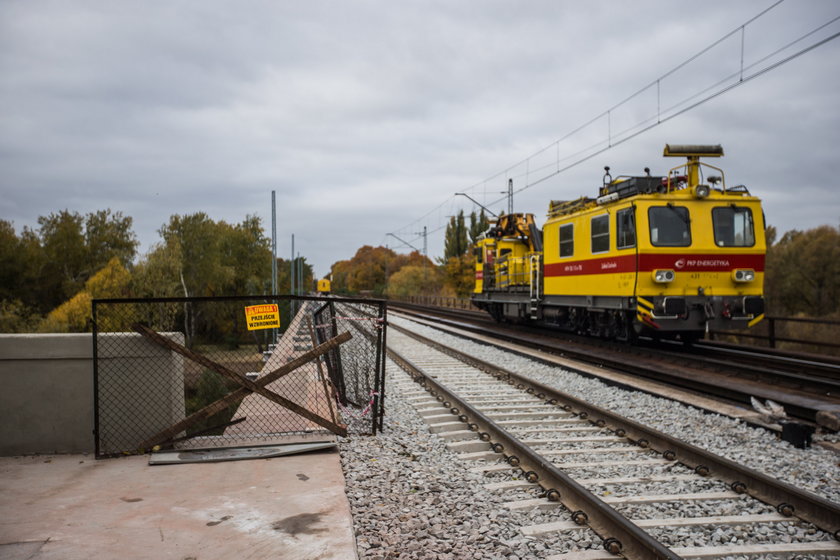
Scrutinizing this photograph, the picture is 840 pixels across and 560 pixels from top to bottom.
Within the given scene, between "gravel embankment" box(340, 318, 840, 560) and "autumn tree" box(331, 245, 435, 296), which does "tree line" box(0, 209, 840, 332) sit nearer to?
"autumn tree" box(331, 245, 435, 296)

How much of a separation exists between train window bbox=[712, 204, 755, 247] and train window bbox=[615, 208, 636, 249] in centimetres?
184

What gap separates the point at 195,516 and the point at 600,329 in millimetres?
12871

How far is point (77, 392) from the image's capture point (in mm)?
5805

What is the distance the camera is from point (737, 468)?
17.0ft

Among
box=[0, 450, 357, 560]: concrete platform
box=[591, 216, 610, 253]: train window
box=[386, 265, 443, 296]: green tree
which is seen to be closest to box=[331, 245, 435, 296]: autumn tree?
box=[386, 265, 443, 296]: green tree

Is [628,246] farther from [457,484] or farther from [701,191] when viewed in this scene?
[457,484]

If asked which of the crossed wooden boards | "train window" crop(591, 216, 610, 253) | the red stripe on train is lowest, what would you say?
the crossed wooden boards

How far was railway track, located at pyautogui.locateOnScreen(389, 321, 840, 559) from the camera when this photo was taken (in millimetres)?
4113

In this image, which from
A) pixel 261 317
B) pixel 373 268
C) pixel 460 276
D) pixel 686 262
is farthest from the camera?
pixel 373 268

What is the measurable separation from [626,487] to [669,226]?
8773 mm

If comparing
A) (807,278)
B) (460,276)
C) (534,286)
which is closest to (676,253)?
(534,286)

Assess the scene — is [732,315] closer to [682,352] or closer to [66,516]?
[682,352]

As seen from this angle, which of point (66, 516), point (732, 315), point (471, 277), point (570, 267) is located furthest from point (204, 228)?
point (66, 516)

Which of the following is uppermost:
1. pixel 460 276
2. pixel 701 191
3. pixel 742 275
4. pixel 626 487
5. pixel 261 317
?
pixel 701 191
